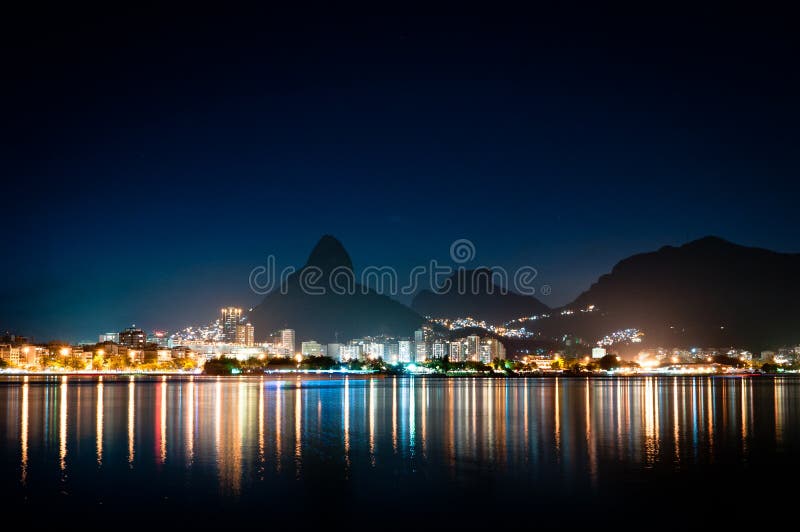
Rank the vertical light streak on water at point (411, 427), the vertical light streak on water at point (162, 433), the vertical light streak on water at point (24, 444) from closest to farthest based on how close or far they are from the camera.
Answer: the vertical light streak on water at point (24, 444)
the vertical light streak on water at point (162, 433)
the vertical light streak on water at point (411, 427)

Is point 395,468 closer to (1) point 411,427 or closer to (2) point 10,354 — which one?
(1) point 411,427

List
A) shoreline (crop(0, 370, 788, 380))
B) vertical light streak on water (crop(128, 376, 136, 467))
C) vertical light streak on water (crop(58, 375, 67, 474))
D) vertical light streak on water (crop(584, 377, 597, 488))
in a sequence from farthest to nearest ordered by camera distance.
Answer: shoreline (crop(0, 370, 788, 380))
vertical light streak on water (crop(128, 376, 136, 467))
vertical light streak on water (crop(58, 375, 67, 474))
vertical light streak on water (crop(584, 377, 597, 488))

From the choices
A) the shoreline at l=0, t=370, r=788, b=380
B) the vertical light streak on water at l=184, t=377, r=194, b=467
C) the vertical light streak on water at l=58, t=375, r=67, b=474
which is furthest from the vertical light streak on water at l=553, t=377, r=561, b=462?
the shoreline at l=0, t=370, r=788, b=380

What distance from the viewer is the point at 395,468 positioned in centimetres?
2062

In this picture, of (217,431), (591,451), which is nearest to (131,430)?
(217,431)

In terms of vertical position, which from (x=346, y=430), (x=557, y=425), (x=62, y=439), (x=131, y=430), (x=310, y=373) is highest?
(x=62, y=439)

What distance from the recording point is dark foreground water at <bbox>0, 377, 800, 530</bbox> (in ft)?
50.4

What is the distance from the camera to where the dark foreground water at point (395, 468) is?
15.4 m

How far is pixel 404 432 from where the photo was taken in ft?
97.4

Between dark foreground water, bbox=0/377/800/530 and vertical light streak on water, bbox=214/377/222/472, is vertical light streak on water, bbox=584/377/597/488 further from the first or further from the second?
vertical light streak on water, bbox=214/377/222/472

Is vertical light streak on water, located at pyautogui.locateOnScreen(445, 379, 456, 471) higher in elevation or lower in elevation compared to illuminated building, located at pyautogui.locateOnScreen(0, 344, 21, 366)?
higher

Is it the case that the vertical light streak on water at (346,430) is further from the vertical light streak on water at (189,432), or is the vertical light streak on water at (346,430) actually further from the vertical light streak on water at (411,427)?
the vertical light streak on water at (189,432)

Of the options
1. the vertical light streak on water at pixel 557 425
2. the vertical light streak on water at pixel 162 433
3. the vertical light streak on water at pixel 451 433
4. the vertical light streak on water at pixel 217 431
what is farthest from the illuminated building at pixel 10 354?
the vertical light streak on water at pixel 557 425

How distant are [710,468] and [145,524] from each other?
1477 centimetres
